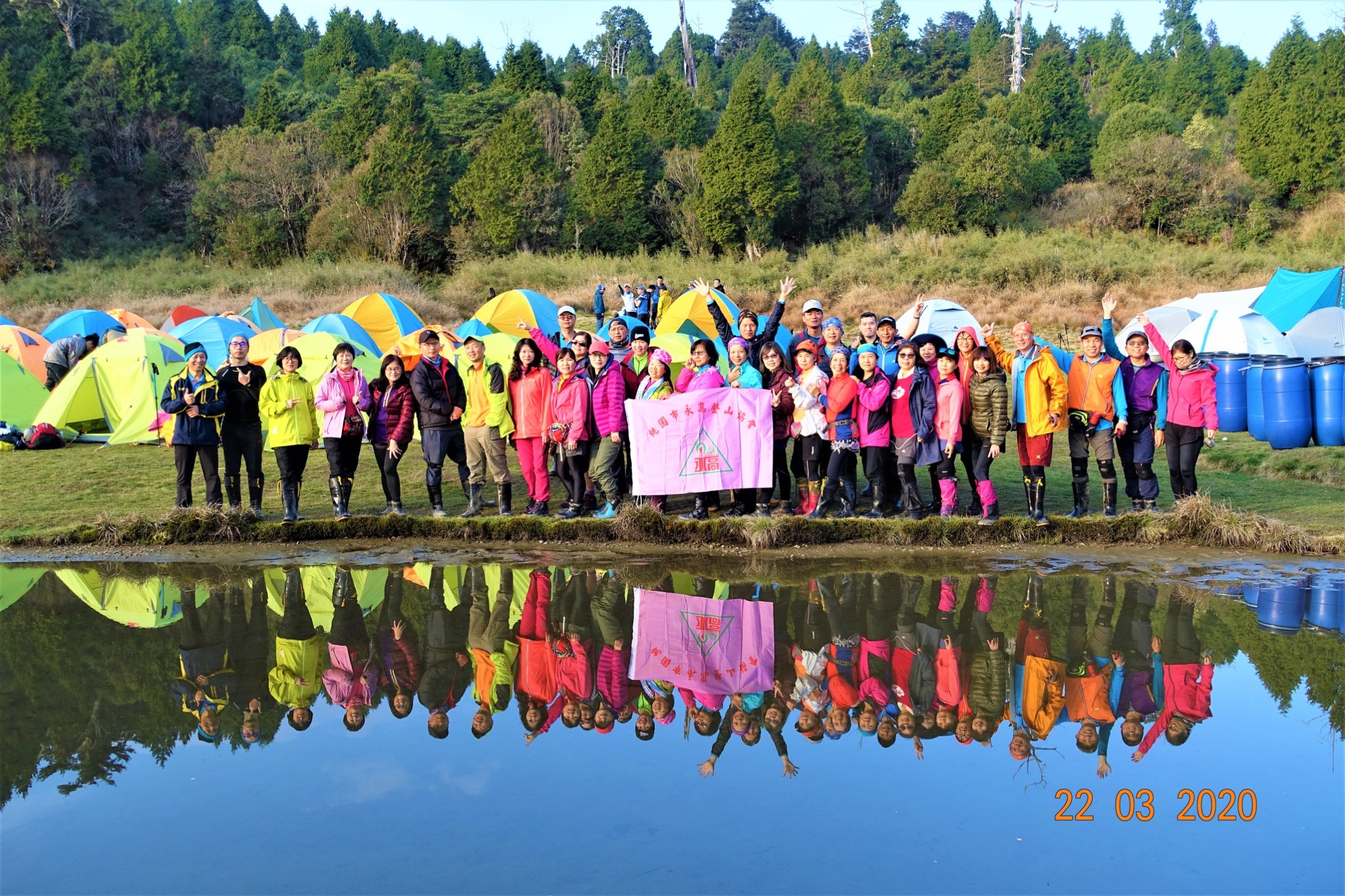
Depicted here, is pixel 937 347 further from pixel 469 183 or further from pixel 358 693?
pixel 469 183

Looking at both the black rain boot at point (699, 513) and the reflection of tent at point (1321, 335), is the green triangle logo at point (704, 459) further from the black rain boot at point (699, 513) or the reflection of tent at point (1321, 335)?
the reflection of tent at point (1321, 335)

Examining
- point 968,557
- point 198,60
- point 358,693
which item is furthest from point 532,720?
point 198,60

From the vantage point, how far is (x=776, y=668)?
6.60 meters

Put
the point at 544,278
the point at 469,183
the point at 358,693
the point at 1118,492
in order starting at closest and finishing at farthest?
1. the point at 358,693
2. the point at 1118,492
3. the point at 544,278
4. the point at 469,183

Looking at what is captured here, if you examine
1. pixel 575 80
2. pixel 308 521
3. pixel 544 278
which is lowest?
pixel 308 521

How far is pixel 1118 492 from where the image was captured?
38.6 ft

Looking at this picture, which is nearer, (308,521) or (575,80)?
(308,521)

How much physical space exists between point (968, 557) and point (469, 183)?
3575 centimetres

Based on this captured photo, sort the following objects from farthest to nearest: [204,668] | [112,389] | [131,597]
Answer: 1. [112,389]
2. [131,597]
3. [204,668]

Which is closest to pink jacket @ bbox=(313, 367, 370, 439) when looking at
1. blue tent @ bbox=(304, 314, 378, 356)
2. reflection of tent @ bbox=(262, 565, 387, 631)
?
reflection of tent @ bbox=(262, 565, 387, 631)

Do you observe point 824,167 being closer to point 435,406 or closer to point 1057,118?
point 1057,118

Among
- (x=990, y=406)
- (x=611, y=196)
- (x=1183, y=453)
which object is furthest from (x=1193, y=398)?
(x=611, y=196)

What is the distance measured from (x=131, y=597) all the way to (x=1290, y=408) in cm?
1342

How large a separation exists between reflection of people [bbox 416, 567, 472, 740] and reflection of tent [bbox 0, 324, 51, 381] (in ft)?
46.2
